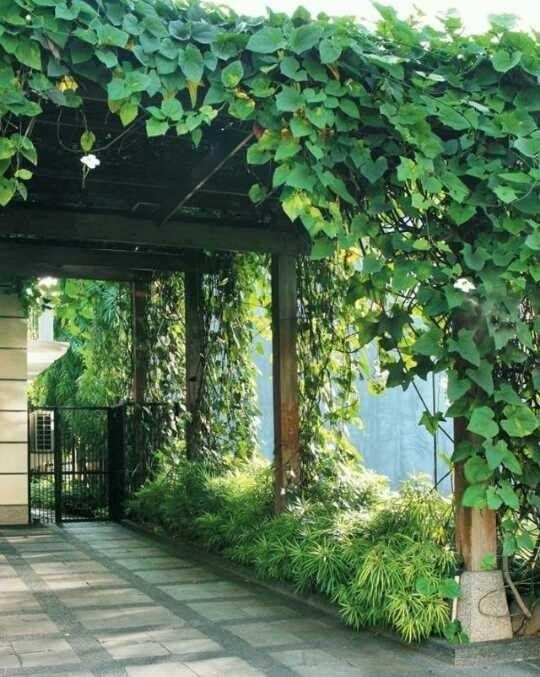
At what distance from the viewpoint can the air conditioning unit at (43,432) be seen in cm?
1209

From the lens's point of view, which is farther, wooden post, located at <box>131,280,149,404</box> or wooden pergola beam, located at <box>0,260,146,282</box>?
wooden post, located at <box>131,280,149,404</box>

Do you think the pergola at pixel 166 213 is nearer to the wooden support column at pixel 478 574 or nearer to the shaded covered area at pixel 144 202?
the shaded covered area at pixel 144 202

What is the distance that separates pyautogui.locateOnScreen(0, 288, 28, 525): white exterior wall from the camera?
399 inches

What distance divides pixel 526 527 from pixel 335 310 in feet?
10.4

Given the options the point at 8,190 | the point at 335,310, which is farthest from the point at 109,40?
the point at 335,310

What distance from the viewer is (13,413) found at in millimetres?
10281

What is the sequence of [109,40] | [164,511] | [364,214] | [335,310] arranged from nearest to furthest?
[109,40], [364,214], [335,310], [164,511]

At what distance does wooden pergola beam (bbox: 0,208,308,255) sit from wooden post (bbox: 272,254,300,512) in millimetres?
358

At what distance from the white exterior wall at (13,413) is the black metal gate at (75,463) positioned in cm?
62

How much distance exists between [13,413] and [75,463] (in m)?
2.28

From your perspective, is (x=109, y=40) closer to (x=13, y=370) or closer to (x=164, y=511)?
(x=164, y=511)

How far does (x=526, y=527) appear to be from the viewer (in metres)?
4.69

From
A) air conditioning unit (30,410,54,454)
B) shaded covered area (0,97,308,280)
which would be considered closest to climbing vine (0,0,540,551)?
shaded covered area (0,97,308,280)

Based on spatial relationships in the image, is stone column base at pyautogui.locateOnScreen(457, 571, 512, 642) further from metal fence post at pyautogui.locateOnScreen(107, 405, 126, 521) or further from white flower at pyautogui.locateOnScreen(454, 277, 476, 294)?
metal fence post at pyautogui.locateOnScreen(107, 405, 126, 521)
